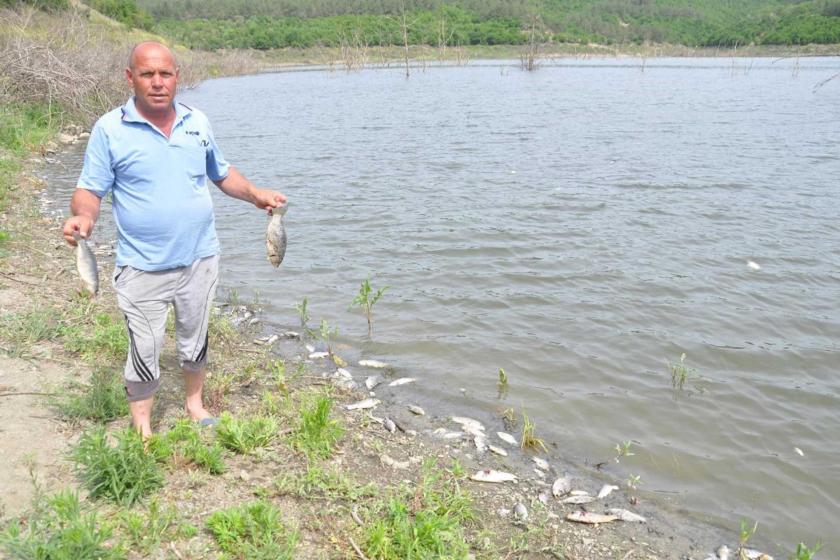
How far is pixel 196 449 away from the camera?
13.8ft

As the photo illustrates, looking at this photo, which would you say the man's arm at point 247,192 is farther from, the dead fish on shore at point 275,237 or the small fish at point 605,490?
the small fish at point 605,490

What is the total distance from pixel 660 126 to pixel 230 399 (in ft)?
70.9

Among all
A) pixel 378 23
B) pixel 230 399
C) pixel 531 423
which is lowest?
pixel 531 423

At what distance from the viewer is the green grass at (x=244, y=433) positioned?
4520mm

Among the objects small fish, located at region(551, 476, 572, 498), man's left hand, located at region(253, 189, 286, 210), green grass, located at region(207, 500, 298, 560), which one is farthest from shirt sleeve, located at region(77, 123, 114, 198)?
small fish, located at region(551, 476, 572, 498)

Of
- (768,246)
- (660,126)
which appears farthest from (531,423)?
(660,126)

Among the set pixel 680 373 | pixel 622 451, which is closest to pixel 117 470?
pixel 622 451

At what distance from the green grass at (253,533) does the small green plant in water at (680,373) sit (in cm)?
447

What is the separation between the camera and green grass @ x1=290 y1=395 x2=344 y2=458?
464cm

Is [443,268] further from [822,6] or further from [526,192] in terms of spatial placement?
[822,6]

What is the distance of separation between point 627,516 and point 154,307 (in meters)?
A: 3.69

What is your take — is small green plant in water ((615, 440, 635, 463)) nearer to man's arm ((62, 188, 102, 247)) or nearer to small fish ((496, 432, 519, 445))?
small fish ((496, 432, 519, 445))

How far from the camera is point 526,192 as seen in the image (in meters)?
14.0

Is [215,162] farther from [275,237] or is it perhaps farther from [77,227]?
[77,227]
